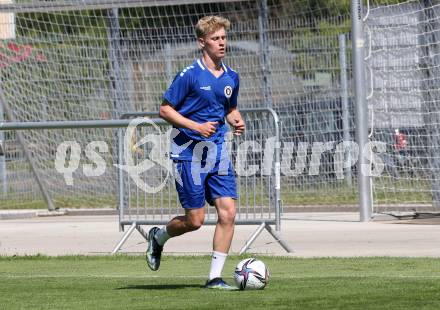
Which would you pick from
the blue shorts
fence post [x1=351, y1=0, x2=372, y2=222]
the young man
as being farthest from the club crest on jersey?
fence post [x1=351, y1=0, x2=372, y2=222]

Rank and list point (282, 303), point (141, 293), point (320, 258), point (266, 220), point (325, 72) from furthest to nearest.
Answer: point (325, 72), point (266, 220), point (320, 258), point (141, 293), point (282, 303)

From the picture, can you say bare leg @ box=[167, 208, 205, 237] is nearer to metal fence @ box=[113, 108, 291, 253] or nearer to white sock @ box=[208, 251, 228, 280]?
white sock @ box=[208, 251, 228, 280]

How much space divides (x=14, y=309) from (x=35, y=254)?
4.86 m

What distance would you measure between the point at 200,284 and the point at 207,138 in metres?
1.25

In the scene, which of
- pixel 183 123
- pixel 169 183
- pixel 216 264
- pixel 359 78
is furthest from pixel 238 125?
pixel 359 78

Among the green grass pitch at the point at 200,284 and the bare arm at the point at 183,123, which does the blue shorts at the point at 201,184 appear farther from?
the green grass pitch at the point at 200,284

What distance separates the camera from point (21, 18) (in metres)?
20.1

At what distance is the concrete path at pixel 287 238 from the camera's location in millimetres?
12820

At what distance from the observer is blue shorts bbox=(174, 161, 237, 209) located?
30.3ft

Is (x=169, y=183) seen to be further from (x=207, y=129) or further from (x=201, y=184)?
(x=207, y=129)

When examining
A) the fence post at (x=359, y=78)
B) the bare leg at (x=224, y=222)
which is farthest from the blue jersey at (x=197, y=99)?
the fence post at (x=359, y=78)

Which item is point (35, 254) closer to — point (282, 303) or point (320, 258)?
point (320, 258)

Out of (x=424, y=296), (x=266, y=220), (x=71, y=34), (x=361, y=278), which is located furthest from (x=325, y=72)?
(x=424, y=296)

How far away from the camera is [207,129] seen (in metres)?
8.99
